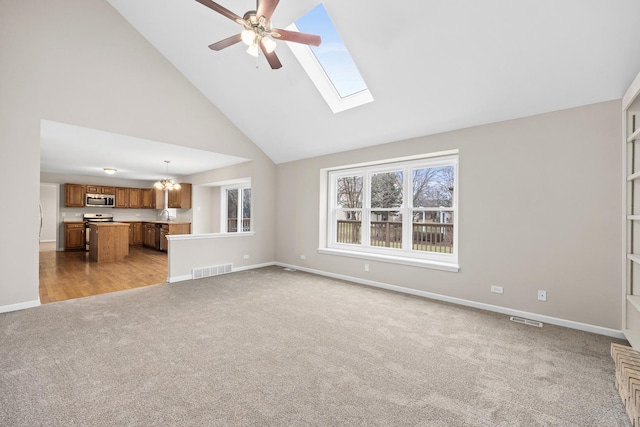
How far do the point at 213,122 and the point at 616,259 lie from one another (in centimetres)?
603

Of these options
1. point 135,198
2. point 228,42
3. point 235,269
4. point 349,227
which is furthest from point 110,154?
point 349,227

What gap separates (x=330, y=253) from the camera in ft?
17.6

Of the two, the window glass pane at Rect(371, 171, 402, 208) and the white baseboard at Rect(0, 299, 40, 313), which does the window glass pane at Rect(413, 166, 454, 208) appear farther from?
the white baseboard at Rect(0, 299, 40, 313)

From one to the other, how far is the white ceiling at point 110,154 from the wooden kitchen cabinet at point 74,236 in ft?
5.02

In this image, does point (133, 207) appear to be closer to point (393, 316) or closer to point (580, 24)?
point (393, 316)

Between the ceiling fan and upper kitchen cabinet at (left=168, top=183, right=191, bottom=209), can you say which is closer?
the ceiling fan

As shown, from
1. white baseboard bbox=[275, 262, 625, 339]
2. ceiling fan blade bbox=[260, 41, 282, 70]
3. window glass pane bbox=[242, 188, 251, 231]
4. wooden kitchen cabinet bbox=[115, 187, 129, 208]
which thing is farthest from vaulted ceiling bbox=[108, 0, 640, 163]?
wooden kitchen cabinet bbox=[115, 187, 129, 208]

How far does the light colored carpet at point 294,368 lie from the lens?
1.69 metres

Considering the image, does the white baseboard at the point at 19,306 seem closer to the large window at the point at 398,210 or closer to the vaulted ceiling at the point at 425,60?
the vaulted ceiling at the point at 425,60

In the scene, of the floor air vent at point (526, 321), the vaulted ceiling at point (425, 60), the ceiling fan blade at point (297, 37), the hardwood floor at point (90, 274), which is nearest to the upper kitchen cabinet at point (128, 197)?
the hardwood floor at point (90, 274)

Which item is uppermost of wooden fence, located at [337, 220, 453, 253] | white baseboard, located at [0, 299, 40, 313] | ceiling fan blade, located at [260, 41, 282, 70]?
ceiling fan blade, located at [260, 41, 282, 70]

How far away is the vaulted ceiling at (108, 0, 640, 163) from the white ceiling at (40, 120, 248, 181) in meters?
1.44

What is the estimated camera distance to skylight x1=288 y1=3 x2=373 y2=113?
3.61m

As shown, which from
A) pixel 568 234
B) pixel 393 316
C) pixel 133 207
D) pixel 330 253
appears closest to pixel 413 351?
pixel 393 316
